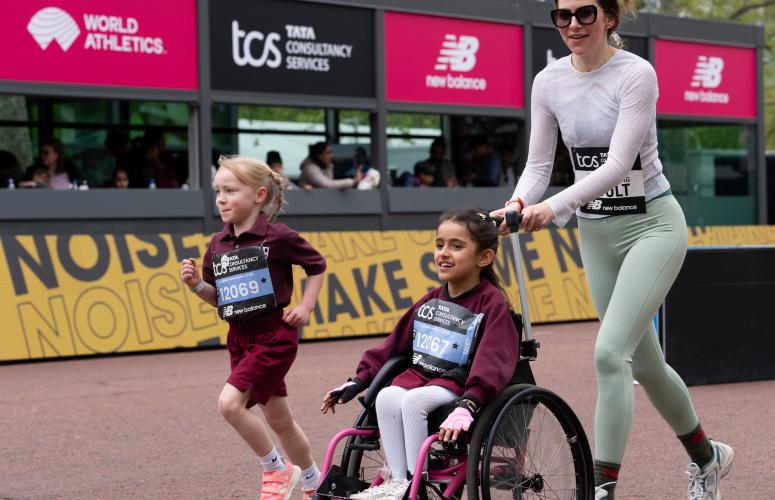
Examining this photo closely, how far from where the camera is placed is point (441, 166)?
16.8 metres

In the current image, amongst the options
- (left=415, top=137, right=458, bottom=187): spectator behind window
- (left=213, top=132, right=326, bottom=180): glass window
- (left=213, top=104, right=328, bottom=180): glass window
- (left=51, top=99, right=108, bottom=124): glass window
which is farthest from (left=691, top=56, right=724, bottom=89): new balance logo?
(left=51, top=99, right=108, bottom=124): glass window

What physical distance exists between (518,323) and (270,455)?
1.34 metres

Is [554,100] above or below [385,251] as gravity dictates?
above

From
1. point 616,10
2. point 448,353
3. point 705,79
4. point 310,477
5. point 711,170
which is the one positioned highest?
point 705,79

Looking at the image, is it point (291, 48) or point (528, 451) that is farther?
point (291, 48)

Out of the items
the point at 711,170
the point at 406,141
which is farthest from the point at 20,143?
the point at 711,170

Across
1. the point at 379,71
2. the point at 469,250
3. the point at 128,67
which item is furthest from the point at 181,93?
the point at 469,250

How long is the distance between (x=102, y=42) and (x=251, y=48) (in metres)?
1.88

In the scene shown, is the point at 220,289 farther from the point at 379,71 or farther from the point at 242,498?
the point at 379,71

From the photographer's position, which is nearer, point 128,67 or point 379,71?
point 128,67

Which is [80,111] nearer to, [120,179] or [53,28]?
[120,179]

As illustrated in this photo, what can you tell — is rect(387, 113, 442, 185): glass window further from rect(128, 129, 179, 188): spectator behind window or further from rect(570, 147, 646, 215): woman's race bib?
rect(570, 147, 646, 215): woman's race bib

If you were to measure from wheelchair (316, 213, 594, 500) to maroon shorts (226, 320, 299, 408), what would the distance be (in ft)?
2.66

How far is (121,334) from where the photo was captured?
40.9ft
